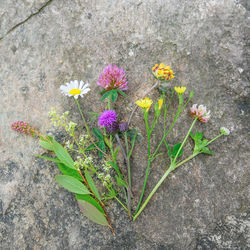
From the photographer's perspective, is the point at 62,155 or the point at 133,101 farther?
the point at 133,101

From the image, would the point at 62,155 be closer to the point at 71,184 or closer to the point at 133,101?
the point at 71,184

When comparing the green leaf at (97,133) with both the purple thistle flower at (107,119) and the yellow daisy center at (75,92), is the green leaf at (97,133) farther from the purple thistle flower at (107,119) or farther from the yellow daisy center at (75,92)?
the yellow daisy center at (75,92)

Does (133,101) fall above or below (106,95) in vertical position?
below

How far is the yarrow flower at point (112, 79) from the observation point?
149cm

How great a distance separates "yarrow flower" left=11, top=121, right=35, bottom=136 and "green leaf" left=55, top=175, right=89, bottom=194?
0.28 meters

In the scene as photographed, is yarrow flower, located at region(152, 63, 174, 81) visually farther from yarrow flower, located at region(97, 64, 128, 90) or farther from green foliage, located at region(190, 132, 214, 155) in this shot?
green foliage, located at region(190, 132, 214, 155)

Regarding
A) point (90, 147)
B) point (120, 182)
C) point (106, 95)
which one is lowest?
point (120, 182)

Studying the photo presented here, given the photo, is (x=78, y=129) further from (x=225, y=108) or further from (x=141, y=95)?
(x=225, y=108)

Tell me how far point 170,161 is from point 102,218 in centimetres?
43

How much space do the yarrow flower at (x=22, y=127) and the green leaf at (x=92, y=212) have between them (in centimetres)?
43

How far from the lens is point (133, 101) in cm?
158

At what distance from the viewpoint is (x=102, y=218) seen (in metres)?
1.42

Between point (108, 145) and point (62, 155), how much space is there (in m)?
0.22

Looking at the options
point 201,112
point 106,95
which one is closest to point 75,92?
point 106,95
